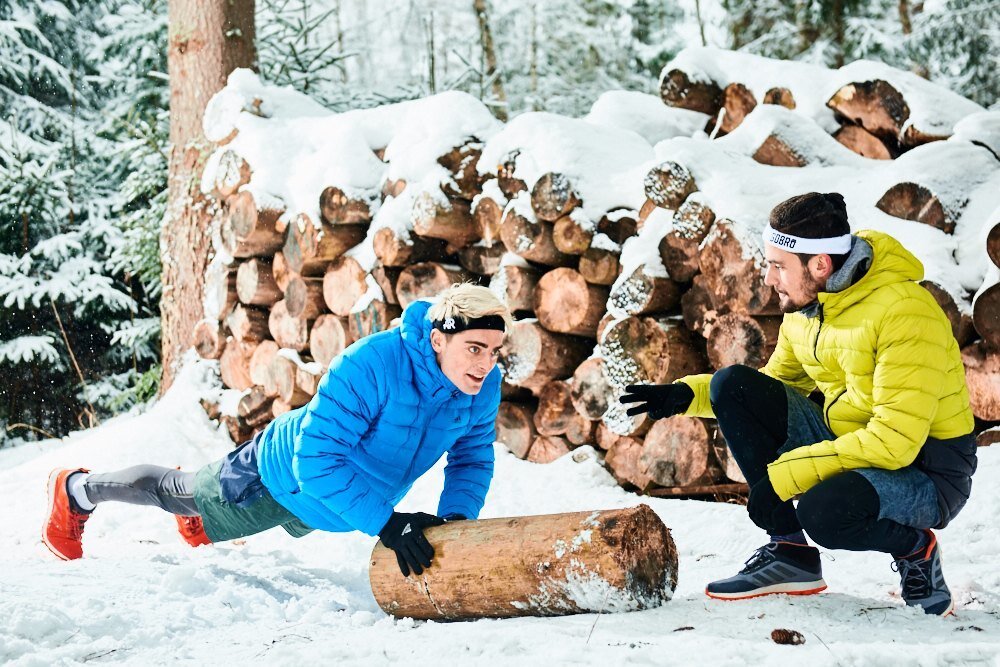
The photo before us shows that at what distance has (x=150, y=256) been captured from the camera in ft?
22.7

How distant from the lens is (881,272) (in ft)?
7.20

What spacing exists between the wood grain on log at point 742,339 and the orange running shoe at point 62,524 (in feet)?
8.41

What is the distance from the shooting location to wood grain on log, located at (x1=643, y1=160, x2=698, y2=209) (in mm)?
3471

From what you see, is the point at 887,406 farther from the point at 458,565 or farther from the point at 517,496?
the point at 517,496

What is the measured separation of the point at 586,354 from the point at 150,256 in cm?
439

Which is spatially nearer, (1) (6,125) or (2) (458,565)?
(2) (458,565)

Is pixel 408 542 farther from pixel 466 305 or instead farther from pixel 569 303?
pixel 569 303

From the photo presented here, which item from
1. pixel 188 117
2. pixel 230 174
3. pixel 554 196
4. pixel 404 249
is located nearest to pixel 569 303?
pixel 554 196

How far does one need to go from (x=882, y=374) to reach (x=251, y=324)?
4.16m

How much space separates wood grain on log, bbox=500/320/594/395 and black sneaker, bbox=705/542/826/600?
1804mm

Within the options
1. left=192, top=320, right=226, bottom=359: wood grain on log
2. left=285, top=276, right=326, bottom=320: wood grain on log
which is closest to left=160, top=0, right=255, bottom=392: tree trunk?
left=192, top=320, right=226, bottom=359: wood grain on log

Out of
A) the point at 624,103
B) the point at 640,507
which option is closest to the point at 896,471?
the point at 640,507

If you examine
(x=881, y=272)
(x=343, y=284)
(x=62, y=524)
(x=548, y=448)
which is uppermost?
(x=881, y=272)

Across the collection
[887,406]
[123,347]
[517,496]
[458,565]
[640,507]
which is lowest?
[123,347]
